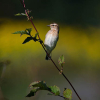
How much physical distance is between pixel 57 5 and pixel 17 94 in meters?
1.17

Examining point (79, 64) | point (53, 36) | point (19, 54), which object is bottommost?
point (79, 64)

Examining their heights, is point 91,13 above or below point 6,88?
above

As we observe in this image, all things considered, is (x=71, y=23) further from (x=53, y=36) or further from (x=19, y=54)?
(x=53, y=36)

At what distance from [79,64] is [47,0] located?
79 cm

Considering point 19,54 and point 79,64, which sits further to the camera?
point 79,64

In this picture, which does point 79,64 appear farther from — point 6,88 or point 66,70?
point 6,88

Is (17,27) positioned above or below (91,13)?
below

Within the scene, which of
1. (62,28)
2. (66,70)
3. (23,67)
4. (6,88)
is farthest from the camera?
(62,28)

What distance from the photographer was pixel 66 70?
1844 millimetres

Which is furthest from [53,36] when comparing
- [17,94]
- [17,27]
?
[17,27]

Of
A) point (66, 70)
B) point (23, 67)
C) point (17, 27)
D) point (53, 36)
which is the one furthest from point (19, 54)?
point (53, 36)

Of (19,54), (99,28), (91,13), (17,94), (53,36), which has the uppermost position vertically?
(91,13)

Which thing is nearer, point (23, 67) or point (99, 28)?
point (23, 67)

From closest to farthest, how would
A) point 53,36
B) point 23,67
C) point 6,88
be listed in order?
point 53,36 → point 6,88 → point 23,67
